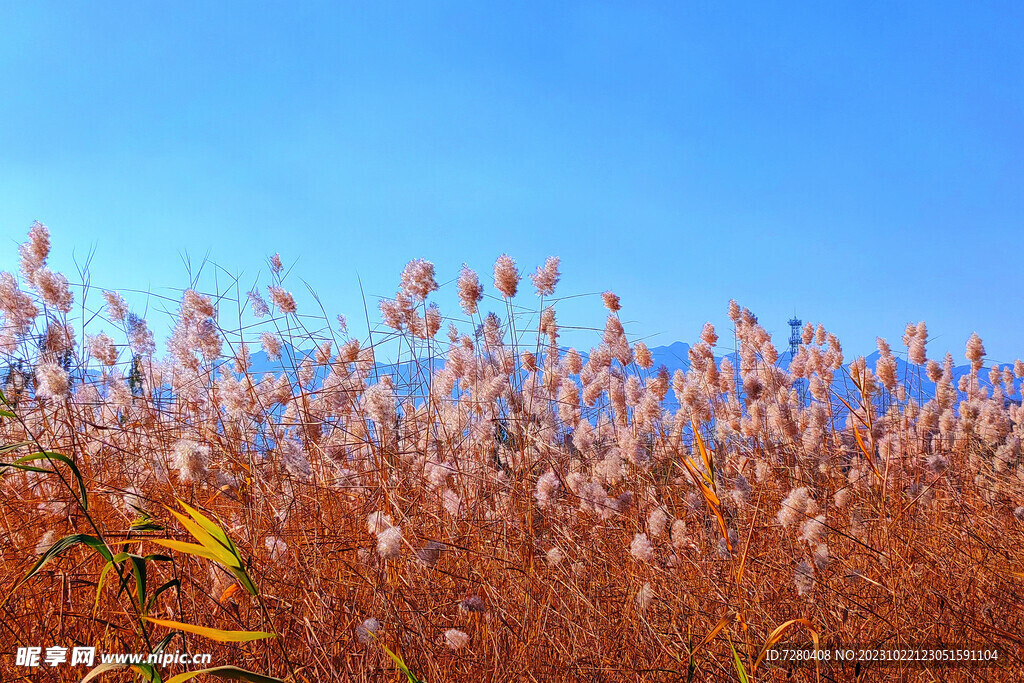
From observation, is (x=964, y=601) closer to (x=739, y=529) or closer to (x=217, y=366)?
(x=739, y=529)

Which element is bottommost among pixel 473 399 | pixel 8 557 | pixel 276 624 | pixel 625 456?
pixel 276 624

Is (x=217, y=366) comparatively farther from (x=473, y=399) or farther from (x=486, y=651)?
(x=486, y=651)

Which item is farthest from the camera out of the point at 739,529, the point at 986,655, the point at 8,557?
→ the point at 739,529

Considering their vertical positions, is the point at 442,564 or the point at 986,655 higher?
the point at 442,564

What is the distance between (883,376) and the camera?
16.2 feet

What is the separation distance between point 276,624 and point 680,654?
1004 millimetres

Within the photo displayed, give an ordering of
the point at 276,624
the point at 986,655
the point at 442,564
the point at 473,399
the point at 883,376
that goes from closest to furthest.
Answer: the point at 276,624 → the point at 986,655 → the point at 442,564 → the point at 473,399 → the point at 883,376

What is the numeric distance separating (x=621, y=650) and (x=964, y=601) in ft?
3.84

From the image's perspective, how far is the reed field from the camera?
1882mm

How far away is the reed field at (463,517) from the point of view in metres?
1.88

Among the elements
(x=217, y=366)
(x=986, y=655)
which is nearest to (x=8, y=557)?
(x=217, y=366)

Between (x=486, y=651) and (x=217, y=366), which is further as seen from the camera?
(x=217, y=366)

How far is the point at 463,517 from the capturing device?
2582 millimetres

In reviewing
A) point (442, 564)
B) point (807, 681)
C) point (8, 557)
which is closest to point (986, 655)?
point (807, 681)
